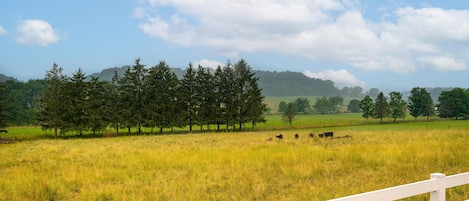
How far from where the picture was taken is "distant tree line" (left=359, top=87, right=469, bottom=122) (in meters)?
97.9

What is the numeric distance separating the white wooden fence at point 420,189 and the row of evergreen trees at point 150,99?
56.4m

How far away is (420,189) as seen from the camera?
15.9 feet

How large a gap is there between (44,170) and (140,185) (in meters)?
6.67

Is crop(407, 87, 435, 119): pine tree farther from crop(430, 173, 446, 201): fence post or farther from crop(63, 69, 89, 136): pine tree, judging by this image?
crop(430, 173, 446, 201): fence post

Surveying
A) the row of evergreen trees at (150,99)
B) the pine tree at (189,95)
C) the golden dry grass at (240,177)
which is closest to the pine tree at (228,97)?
the row of evergreen trees at (150,99)

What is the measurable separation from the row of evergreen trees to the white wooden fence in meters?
56.4

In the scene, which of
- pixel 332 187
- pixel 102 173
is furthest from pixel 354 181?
pixel 102 173

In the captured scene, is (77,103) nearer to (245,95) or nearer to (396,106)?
(245,95)

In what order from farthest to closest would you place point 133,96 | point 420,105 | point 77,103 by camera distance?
point 420,105 → point 133,96 → point 77,103

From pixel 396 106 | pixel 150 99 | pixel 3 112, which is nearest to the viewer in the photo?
pixel 3 112

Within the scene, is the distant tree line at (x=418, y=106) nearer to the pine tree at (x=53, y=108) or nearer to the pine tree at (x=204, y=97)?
the pine tree at (x=204, y=97)

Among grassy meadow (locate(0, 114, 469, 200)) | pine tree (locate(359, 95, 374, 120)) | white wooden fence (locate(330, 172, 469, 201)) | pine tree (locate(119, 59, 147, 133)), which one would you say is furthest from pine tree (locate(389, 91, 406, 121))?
white wooden fence (locate(330, 172, 469, 201))

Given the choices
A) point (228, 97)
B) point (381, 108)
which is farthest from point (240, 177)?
point (381, 108)

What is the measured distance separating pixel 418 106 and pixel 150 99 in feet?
257
